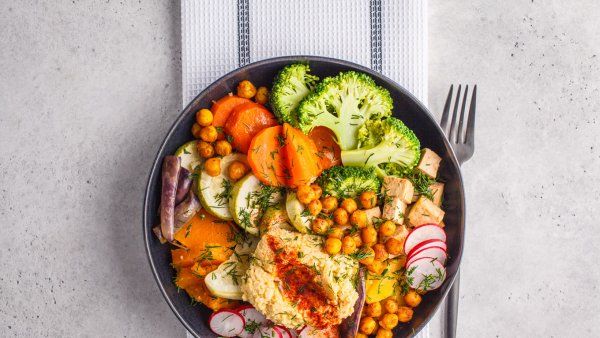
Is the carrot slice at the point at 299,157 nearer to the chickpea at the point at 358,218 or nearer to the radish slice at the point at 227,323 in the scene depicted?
the chickpea at the point at 358,218

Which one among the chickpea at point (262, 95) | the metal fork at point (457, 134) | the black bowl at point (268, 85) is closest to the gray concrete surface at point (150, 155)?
the metal fork at point (457, 134)

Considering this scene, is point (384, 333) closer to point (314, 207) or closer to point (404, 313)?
point (404, 313)

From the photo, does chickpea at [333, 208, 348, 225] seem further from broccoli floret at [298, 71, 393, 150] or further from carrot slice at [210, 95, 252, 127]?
carrot slice at [210, 95, 252, 127]

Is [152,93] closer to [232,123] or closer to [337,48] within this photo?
[232,123]

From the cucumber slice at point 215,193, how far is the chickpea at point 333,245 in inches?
22.1

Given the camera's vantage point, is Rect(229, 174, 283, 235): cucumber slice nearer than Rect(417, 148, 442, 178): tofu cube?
Yes

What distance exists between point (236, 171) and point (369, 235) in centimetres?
78

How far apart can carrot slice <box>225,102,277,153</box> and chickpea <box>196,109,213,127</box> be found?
0.33ft

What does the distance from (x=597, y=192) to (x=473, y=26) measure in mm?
1306

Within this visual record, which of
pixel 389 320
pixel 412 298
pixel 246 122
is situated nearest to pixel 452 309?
pixel 412 298

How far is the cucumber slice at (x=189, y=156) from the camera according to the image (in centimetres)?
302

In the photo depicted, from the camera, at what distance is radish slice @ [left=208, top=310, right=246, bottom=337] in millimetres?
3004

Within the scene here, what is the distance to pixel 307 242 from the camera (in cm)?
288

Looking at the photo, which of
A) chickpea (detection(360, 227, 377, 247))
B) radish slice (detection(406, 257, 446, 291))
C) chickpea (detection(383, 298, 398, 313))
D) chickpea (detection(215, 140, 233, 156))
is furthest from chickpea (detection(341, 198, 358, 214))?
chickpea (detection(215, 140, 233, 156))
